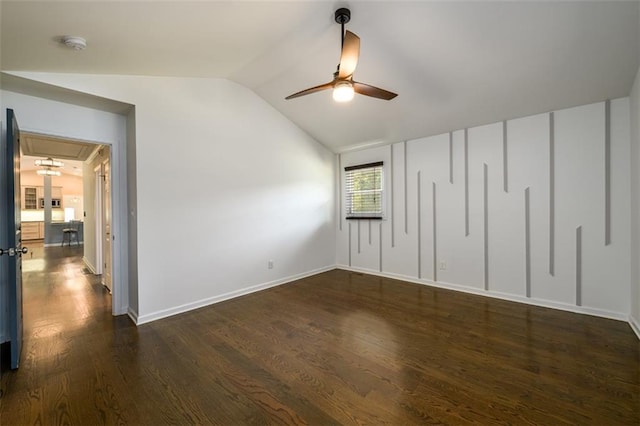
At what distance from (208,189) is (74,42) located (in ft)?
6.09

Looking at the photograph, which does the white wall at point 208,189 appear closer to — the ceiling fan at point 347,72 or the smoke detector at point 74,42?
the smoke detector at point 74,42

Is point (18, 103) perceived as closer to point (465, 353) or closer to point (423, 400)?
point (423, 400)

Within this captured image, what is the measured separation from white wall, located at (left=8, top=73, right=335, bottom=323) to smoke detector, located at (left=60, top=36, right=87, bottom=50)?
689mm

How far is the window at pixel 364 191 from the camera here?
4949 mm

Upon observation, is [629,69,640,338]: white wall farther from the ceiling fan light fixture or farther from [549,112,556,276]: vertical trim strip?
the ceiling fan light fixture

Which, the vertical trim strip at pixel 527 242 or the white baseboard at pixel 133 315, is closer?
the white baseboard at pixel 133 315

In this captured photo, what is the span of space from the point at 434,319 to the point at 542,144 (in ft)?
8.38

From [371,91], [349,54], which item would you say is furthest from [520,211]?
[349,54]

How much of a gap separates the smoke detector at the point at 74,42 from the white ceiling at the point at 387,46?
0.06m

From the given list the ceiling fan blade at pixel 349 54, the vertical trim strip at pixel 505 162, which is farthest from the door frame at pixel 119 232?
the vertical trim strip at pixel 505 162

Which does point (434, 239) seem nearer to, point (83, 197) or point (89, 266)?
point (89, 266)

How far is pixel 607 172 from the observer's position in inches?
116

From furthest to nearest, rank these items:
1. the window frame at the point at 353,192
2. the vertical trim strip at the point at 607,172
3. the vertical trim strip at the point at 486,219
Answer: the window frame at the point at 353,192
the vertical trim strip at the point at 486,219
the vertical trim strip at the point at 607,172

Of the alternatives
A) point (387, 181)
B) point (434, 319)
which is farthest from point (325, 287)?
point (387, 181)
